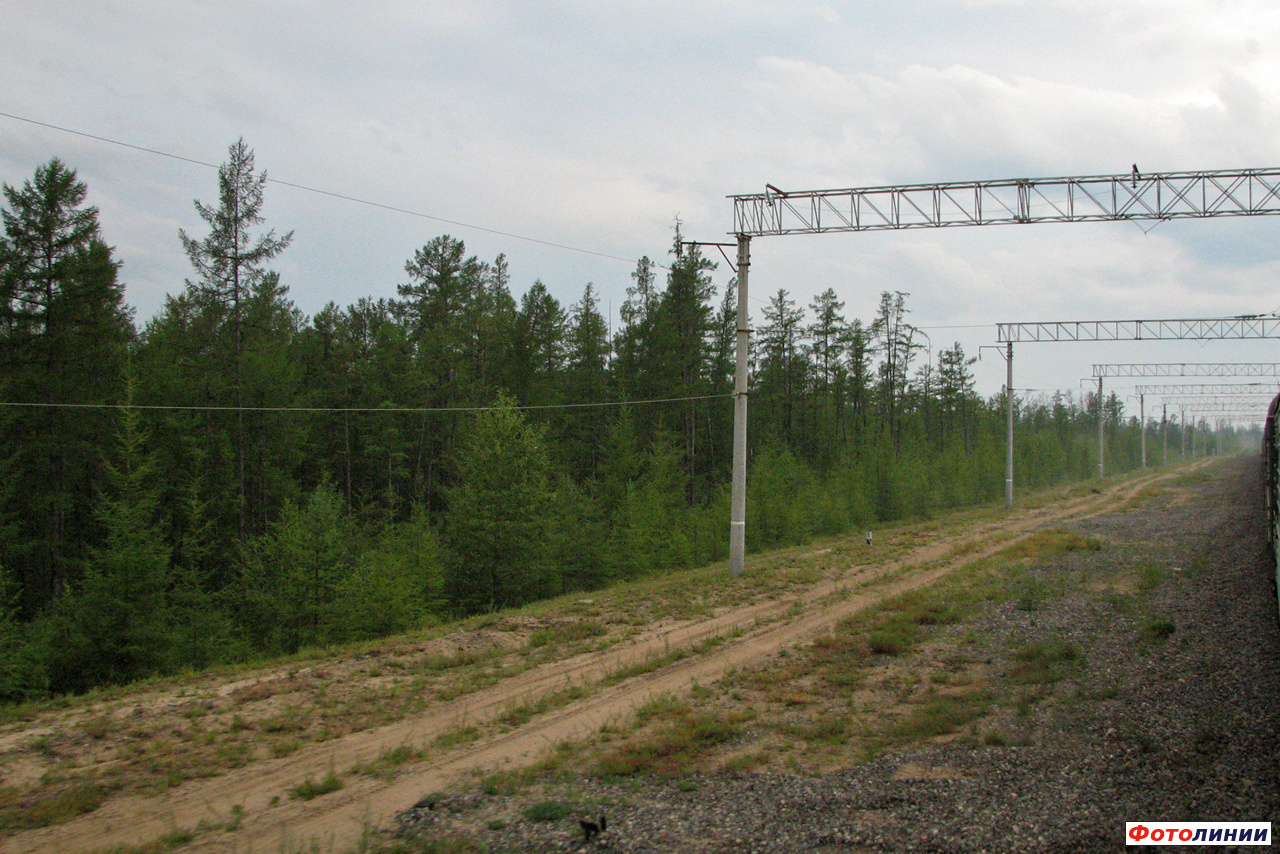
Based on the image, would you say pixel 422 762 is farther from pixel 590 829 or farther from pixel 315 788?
pixel 590 829

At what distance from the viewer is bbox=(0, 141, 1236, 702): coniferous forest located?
1994 centimetres

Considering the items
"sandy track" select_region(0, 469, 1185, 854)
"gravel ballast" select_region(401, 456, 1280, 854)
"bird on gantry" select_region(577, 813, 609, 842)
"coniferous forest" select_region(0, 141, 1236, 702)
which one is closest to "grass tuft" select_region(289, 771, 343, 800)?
"sandy track" select_region(0, 469, 1185, 854)

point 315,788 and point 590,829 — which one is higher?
point 590,829

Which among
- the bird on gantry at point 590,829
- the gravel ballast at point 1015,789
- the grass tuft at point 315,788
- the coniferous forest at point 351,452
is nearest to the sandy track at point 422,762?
the grass tuft at point 315,788

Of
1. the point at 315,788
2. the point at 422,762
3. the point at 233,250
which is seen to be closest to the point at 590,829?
the point at 422,762

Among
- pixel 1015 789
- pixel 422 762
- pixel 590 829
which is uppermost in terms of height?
pixel 1015 789

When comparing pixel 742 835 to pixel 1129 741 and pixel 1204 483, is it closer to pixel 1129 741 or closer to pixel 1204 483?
pixel 1129 741

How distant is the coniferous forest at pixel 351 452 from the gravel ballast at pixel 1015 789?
1334cm

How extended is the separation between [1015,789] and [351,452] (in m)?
43.1

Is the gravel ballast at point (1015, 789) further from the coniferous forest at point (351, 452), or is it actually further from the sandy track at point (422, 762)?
the coniferous forest at point (351, 452)

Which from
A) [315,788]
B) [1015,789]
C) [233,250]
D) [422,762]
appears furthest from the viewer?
[233,250]

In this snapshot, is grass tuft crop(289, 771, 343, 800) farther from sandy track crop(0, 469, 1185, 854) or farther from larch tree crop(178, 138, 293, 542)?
larch tree crop(178, 138, 293, 542)

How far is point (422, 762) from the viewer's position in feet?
26.6

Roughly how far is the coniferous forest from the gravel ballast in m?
13.3
